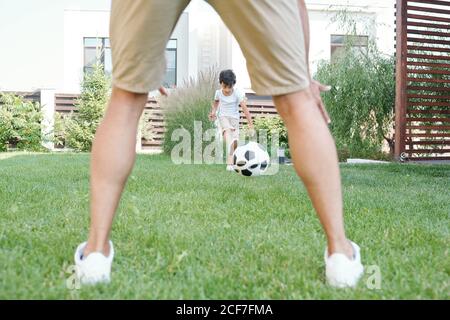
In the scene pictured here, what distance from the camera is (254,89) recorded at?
4.70ft

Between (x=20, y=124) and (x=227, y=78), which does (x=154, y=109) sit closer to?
→ (x=20, y=124)

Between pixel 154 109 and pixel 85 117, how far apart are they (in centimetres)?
166

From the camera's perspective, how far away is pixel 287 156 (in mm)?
9742

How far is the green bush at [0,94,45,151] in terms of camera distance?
39.4 ft

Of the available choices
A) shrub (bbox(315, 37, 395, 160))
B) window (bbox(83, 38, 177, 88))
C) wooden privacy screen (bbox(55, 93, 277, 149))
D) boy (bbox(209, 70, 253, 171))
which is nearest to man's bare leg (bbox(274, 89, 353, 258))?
boy (bbox(209, 70, 253, 171))

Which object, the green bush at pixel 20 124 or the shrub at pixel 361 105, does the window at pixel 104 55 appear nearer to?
the green bush at pixel 20 124

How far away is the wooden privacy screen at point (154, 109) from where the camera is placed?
1291 cm

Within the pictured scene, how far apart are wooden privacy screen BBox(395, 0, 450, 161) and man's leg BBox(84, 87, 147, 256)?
7444mm

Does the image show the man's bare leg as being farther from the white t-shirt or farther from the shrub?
the shrub

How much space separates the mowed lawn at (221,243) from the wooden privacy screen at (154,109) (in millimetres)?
9123

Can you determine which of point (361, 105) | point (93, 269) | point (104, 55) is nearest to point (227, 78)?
point (361, 105)
